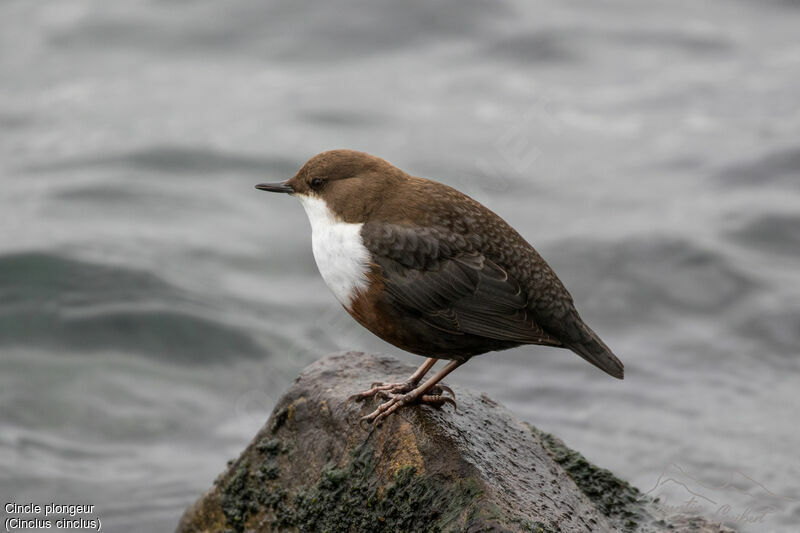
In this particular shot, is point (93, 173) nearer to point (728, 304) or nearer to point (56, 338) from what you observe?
point (56, 338)

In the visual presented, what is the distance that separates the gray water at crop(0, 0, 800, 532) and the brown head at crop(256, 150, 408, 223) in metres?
2.30

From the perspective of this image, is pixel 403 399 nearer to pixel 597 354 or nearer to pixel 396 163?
pixel 597 354

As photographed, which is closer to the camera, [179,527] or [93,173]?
[179,527]

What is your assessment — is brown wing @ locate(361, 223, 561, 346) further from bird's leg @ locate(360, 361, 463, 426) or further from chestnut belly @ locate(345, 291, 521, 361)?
bird's leg @ locate(360, 361, 463, 426)

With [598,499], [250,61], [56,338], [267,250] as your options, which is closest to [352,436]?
[598,499]

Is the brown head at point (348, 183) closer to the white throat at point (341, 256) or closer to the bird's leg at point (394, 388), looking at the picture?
the white throat at point (341, 256)

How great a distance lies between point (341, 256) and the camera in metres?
3.62

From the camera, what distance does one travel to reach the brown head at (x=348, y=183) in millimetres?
3699

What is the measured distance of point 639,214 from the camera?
9.12 metres

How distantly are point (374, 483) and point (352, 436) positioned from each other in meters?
0.23

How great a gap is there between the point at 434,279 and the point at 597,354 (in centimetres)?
69

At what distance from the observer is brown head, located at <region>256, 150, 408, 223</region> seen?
3699 mm

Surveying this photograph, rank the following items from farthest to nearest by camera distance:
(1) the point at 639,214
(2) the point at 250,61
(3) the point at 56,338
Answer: (2) the point at 250,61 < (1) the point at 639,214 < (3) the point at 56,338

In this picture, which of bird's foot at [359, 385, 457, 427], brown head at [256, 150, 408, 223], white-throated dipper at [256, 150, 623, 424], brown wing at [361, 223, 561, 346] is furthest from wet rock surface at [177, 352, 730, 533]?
brown head at [256, 150, 408, 223]
